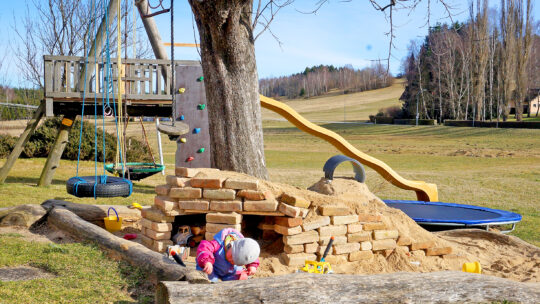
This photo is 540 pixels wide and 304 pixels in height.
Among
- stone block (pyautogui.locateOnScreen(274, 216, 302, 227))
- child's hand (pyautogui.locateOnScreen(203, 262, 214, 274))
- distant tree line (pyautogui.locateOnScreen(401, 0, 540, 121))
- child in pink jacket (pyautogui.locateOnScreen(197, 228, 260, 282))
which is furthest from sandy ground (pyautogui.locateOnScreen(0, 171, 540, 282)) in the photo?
distant tree line (pyautogui.locateOnScreen(401, 0, 540, 121))

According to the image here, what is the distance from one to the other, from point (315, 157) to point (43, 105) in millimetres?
15188

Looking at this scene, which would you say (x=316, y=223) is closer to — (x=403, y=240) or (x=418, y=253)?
(x=403, y=240)

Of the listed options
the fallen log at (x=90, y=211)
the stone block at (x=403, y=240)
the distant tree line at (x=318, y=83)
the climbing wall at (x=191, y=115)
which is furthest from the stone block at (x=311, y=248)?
the distant tree line at (x=318, y=83)

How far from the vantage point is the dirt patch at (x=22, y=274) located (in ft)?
15.2

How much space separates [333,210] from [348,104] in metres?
73.8

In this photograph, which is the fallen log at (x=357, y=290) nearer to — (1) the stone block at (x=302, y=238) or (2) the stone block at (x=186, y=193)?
(1) the stone block at (x=302, y=238)

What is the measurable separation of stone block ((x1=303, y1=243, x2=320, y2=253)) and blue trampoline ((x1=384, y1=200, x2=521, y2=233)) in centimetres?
245

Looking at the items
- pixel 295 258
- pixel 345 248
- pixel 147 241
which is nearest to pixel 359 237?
pixel 345 248

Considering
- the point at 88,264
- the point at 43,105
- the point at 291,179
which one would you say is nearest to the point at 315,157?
the point at 291,179

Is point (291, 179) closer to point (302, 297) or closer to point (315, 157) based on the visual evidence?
point (315, 157)

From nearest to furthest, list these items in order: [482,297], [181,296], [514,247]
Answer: [181,296] < [482,297] < [514,247]

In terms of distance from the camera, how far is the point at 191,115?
10945 mm

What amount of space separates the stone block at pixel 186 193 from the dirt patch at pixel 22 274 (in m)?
1.53

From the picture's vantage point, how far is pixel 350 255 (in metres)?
5.76
